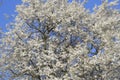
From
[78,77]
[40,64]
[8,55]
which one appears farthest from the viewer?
A: [8,55]

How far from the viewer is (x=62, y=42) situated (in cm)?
3041

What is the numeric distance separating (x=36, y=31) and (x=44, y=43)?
Answer: 165 cm

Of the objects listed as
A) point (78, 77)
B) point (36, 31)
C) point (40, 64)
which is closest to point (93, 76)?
point (78, 77)

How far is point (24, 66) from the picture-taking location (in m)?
29.6

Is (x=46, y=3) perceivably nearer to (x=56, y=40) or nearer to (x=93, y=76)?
(x=56, y=40)

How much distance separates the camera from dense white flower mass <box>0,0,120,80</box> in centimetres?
2717

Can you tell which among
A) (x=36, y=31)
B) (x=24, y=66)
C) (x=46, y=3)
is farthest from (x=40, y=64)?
(x=46, y=3)

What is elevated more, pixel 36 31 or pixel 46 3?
pixel 46 3

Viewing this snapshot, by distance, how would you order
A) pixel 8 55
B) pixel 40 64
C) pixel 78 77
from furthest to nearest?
pixel 8 55 < pixel 40 64 < pixel 78 77

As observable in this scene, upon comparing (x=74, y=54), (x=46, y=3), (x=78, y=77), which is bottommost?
(x=78, y=77)

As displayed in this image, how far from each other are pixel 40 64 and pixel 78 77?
3504 millimetres

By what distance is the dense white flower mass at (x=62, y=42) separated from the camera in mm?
27172

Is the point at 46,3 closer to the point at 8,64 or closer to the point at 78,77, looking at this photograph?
the point at 8,64

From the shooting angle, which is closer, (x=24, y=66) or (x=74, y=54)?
(x=74, y=54)
